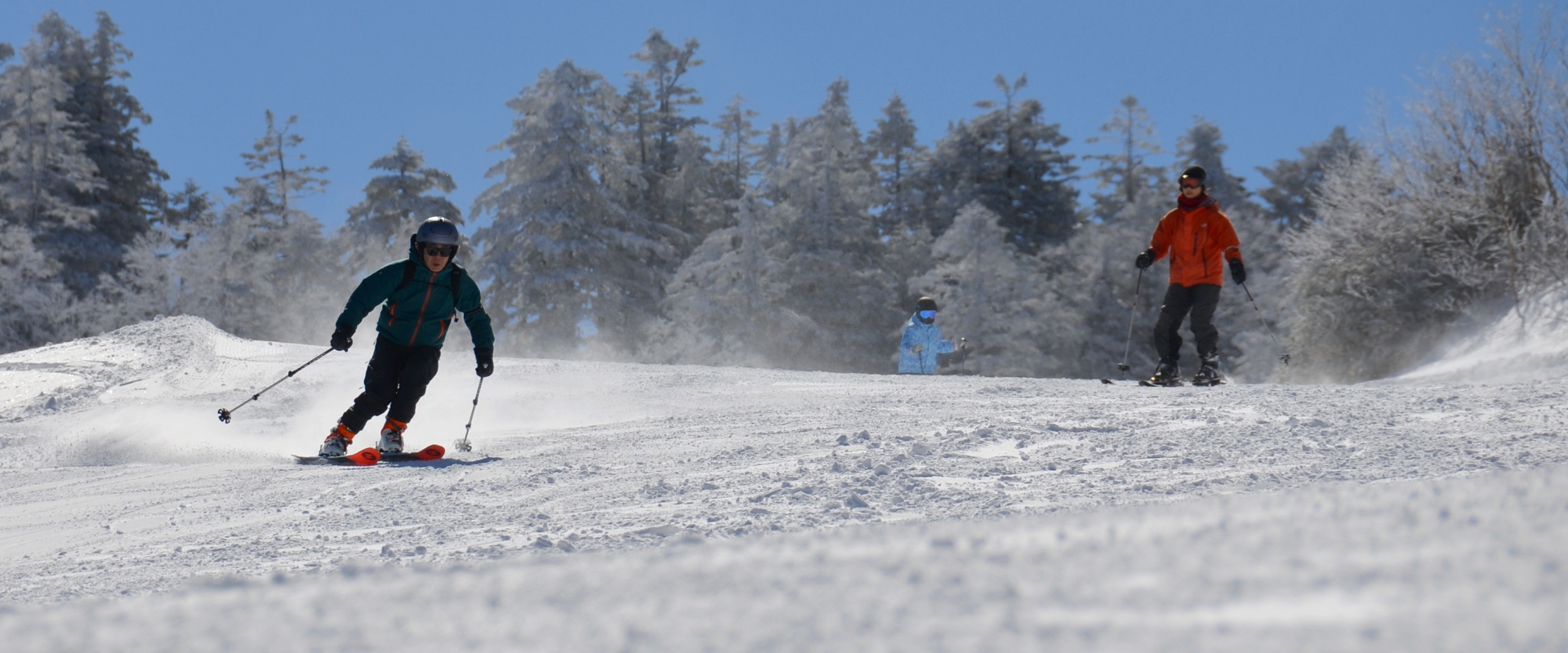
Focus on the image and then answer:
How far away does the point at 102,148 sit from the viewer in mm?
35531

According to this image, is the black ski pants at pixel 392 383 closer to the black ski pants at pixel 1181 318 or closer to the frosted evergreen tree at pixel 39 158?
the black ski pants at pixel 1181 318

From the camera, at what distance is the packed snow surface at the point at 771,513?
0.77 m

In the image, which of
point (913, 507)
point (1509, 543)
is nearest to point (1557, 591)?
point (1509, 543)

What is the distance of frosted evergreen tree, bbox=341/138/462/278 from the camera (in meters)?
35.3

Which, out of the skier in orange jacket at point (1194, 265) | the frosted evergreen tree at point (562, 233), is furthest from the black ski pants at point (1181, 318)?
the frosted evergreen tree at point (562, 233)

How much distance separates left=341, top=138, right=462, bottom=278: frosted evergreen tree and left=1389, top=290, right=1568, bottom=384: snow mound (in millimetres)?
31252

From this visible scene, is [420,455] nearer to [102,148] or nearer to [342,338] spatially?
[342,338]

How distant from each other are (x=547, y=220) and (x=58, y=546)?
29817mm

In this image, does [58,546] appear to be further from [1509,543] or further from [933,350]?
[933,350]

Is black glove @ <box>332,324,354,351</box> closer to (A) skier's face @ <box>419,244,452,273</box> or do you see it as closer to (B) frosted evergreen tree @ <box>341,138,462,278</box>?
(A) skier's face @ <box>419,244,452,273</box>

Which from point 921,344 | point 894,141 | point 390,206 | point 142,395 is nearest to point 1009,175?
point 894,141

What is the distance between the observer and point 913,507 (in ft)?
9.76

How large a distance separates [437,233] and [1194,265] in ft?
19.5

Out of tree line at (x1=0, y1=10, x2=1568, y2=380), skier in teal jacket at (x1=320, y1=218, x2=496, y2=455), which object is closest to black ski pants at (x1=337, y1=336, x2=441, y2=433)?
skier in teal jacket at (x1=320, y1=218, x2=496, y2=455)
